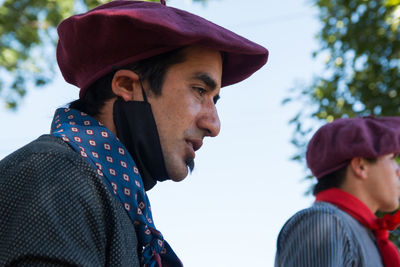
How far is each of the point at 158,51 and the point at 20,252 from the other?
783mm

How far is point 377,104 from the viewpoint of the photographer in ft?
18.8

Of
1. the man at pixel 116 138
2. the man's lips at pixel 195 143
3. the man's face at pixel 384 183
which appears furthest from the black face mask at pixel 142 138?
the man's face at pixel 384 183

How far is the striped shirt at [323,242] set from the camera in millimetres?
2609

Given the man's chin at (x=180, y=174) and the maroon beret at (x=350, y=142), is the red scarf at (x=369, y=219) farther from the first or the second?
the man's chin at (x=180, y=174)

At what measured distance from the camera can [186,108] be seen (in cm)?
188

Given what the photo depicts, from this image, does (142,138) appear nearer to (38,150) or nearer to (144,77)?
(144,77)

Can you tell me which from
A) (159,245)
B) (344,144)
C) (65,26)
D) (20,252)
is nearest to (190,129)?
(159,245)

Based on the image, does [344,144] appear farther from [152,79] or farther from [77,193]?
[77,193]

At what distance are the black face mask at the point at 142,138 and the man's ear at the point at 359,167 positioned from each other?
5.10ft

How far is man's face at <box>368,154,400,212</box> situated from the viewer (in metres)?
3.12

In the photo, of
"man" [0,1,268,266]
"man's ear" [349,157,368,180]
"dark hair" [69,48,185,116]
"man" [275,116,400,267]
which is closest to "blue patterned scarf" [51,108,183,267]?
"man" [0,1,268,266]

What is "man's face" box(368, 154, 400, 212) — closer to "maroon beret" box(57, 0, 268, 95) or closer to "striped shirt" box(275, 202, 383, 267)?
"striped shirt" box(275, 202, 383, 267)

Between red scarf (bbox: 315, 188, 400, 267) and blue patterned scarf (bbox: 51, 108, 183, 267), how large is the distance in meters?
1.50

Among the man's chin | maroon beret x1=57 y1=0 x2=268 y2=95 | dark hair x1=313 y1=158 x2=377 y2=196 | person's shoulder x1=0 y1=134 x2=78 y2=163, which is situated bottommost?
dark hair x1=313 y1=158 x2=377 y2=196
